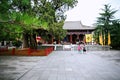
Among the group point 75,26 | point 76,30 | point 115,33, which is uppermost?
point 75,26

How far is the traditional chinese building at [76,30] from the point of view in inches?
2433

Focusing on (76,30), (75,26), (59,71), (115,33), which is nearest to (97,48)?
(115,33)

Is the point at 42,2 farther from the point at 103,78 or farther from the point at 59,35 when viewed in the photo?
the point at 103,78

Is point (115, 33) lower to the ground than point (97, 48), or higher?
higher

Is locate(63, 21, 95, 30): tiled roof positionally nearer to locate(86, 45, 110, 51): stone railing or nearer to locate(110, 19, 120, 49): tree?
locate(110, 19, 120, 49): tree

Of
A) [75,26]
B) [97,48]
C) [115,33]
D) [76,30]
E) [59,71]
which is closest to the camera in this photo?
[59,71]

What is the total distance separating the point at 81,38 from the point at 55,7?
29.8 meters

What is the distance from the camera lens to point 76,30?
206ft

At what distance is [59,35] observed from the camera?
3516 centimetres

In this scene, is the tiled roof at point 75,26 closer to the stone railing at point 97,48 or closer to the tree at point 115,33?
the tree at point 115,33

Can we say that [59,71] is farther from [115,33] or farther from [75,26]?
[75,26]

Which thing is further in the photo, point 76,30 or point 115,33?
point 76,30

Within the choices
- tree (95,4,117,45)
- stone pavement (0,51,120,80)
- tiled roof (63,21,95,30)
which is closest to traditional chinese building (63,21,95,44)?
tiled roof (63,21,95,30)

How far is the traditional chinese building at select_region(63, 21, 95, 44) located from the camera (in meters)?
61.8
